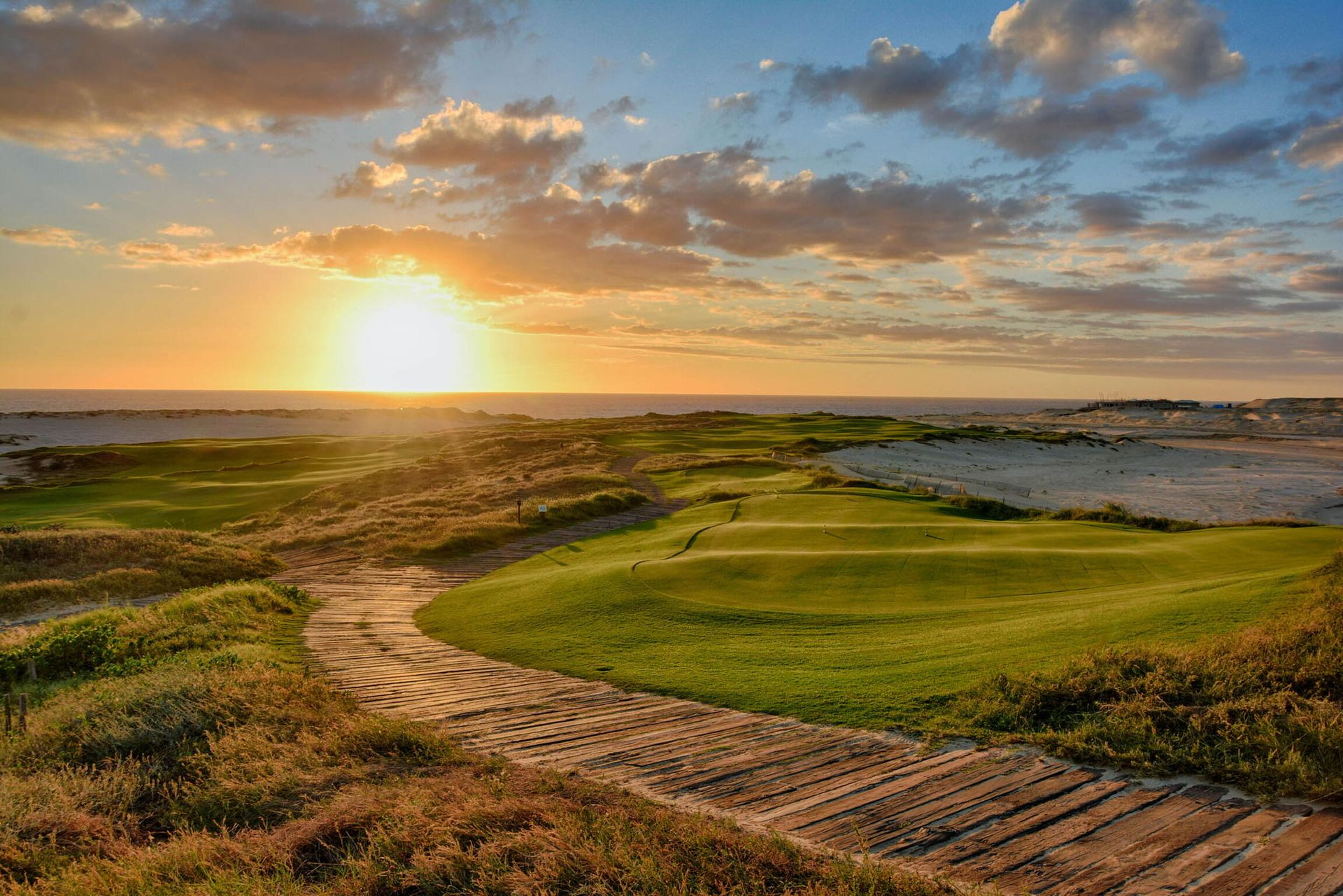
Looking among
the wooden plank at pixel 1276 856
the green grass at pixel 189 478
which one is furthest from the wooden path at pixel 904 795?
the green grass at pixel 189 478

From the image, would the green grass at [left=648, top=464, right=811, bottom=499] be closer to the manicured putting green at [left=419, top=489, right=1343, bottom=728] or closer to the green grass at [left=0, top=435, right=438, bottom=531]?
the manicured putting green at [left=419, top=489, right=1343, bottom=728]

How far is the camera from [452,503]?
33875 millimetres

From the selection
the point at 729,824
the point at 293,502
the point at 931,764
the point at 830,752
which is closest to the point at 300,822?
the point at 729,824

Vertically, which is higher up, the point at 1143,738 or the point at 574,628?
the point at 1143,738

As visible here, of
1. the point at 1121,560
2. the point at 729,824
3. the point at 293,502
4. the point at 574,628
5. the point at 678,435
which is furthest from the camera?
the point at 678,435

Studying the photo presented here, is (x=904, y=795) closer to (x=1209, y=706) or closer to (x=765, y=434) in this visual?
(x=1209, y=706)

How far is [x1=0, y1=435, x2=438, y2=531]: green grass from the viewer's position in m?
38.7

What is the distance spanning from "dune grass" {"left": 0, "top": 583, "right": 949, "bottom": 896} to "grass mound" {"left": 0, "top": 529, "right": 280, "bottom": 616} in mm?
11345

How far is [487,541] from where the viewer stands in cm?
2536

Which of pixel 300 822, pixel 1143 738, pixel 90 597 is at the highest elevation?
pixel 1143 738

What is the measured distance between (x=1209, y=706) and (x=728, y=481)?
111 feet

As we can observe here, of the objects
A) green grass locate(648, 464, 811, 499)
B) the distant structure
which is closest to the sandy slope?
the distant structure

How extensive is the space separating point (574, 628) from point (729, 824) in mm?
7691

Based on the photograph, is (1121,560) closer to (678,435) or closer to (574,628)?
(574,628)
